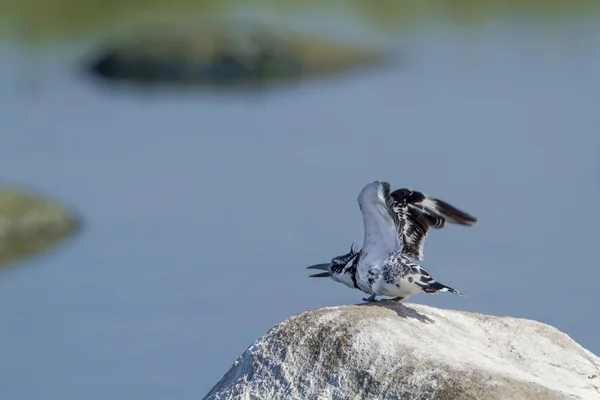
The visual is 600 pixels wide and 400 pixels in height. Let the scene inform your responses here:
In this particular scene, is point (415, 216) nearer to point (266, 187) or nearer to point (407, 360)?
point (407, 360)

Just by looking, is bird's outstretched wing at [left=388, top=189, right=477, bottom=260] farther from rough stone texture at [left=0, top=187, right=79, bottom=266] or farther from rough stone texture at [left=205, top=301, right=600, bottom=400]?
rough stone texture at [left=0, top=187, right=79, bottom=266]

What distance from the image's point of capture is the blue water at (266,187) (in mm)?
16750

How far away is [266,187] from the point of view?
894 inches

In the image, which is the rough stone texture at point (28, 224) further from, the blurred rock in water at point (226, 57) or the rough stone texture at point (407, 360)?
the blurred rock in water at point (226, 57)

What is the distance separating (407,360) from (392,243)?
1684mm

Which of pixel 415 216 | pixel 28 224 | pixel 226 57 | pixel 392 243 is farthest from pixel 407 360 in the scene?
pixel 226 57

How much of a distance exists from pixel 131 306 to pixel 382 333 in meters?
9.12

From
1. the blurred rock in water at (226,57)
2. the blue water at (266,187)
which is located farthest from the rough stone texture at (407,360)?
the blurred rock in water at (226,57)

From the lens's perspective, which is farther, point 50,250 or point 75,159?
point 75,159

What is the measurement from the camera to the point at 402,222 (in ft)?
36.2

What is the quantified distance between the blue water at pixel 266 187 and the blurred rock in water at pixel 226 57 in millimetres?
1147

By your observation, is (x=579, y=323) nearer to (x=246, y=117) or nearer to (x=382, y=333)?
(x=382, y=333)

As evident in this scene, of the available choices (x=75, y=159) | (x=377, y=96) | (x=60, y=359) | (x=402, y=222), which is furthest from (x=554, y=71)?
(x=402, y=222)

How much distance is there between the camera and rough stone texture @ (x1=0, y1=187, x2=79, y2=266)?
813 inches
